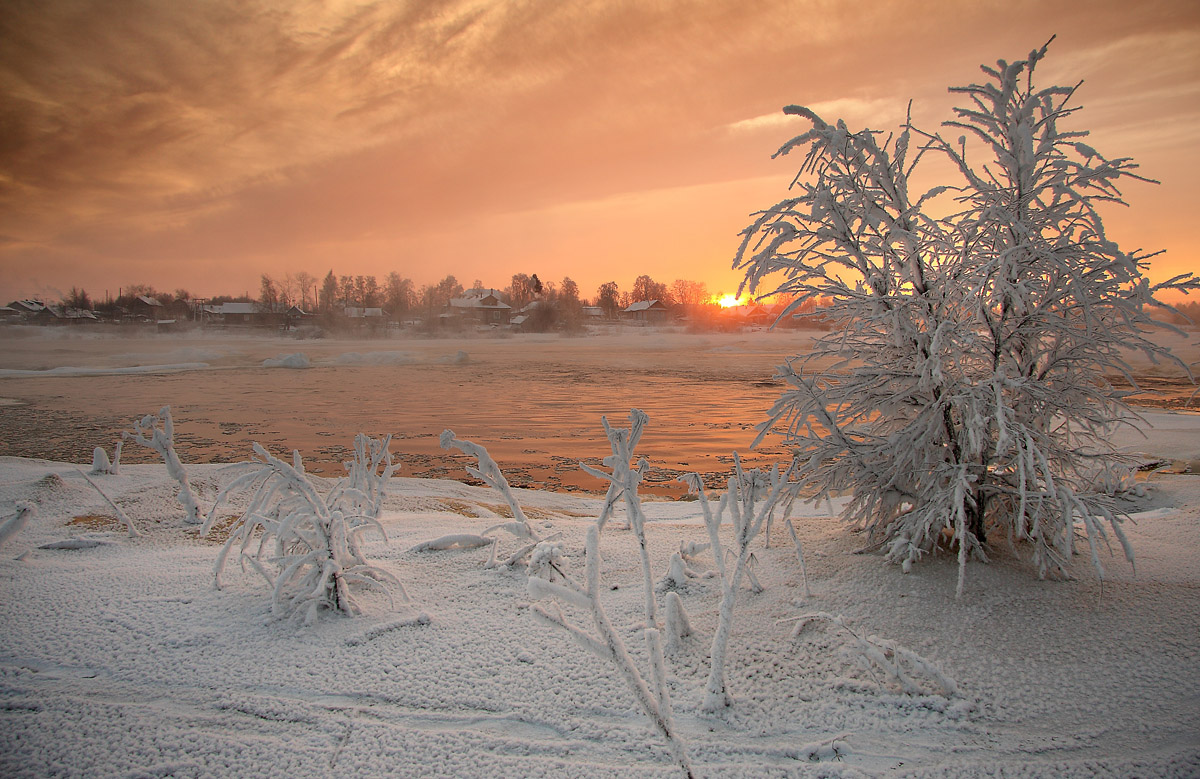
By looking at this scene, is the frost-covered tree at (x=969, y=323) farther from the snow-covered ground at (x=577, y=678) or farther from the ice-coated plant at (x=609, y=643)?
the ice-coated plant at (x=609, y=643)

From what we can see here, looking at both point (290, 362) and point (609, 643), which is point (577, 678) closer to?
point (609, 643)

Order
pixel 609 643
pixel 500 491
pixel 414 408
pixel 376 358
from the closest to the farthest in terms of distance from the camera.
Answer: pixel 609 643 → pixel 500 491 → pixel 414 408 → pixel 376 358

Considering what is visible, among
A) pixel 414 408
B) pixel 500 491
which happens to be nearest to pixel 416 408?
pixel 414 408

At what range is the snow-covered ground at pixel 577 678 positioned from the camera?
1.85m

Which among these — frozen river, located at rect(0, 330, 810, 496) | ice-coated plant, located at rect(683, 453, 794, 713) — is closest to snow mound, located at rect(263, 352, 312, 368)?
frozen river, located at rect(0, 330, 810, 496)

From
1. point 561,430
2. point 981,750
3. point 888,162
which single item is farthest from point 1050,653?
point 561,430

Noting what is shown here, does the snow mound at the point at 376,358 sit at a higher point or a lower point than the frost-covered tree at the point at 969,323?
lower

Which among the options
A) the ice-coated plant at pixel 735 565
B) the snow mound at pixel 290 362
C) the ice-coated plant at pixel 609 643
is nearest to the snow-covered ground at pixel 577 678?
the ice-coated plant at pixel 735 565

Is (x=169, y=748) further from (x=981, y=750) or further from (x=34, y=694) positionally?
(x=981, y=750)

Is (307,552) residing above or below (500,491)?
below

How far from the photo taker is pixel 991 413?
9.90 feet

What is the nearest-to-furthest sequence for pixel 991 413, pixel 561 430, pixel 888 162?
1. pixel 991 413
2. pixel 888 162
3. pixel 561 430

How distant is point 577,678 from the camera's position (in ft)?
7.34

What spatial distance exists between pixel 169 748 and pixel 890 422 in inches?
145
